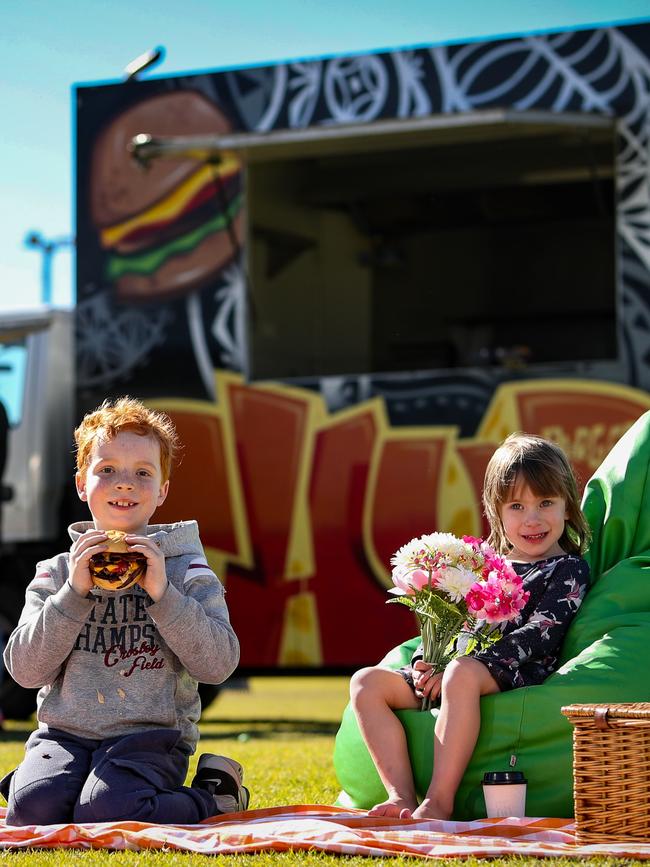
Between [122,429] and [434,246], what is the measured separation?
896 centimetres

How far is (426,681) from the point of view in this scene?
13.1 feet

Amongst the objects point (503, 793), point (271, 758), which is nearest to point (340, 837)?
point (503, 793)

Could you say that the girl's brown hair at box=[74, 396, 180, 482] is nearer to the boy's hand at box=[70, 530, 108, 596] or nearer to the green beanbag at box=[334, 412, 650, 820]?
the boy's hand at box=[70, 530, 108, 596]

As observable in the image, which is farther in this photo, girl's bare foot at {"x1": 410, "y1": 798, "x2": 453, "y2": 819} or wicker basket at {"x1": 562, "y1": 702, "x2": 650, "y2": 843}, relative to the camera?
girl's bare foot at {"x1": 410, "y1": 798, "x2": 453, "y2": 819}

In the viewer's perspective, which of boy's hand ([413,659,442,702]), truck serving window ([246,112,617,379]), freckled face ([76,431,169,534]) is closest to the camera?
freckled face ([76,431,169,534])

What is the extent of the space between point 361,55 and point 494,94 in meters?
0.82

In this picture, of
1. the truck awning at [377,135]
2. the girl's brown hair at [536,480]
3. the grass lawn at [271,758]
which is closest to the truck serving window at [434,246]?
the truck awning at [377,135]

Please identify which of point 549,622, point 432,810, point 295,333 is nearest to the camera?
point 432,810

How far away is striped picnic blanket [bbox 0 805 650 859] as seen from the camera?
3207 millimetres

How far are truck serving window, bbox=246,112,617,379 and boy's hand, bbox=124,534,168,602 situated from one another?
4885 millimetres

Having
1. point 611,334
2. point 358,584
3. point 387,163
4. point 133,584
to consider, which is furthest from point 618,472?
point 611,334

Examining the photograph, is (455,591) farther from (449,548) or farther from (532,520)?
(532,520)

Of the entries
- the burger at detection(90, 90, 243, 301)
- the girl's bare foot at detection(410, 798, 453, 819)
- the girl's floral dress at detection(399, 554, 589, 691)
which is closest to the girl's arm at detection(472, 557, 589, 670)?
the girl's floral dress at detection(399, 554, 589, 691)

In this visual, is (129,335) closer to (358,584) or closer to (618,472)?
(358,584)
